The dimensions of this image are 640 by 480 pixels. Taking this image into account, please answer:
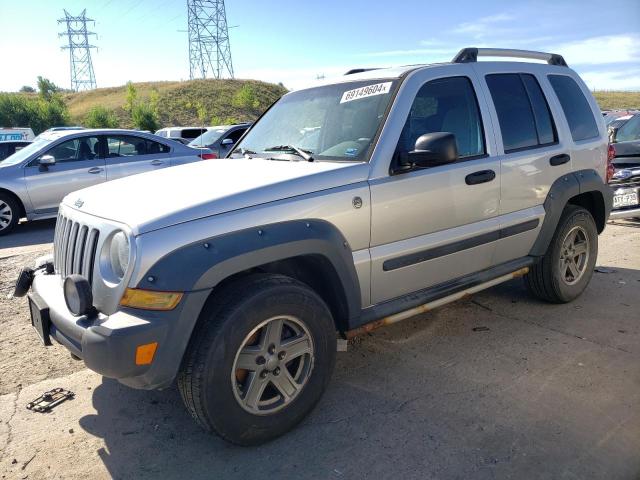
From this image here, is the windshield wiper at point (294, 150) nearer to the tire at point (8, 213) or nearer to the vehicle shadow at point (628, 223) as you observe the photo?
the vehicle shadow at point (628, 223)

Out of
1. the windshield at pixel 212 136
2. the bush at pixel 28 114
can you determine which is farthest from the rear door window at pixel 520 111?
the bush at pixel 28 114

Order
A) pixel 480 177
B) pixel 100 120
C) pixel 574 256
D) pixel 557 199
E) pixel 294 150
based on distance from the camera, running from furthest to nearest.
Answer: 1. pixel 100 120
2. pixel 574 256
3. pixel 557 199
4. pixel 480 177
5. pixel 294 150

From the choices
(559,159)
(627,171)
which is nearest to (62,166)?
(559,159)

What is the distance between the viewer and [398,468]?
8.50 ft

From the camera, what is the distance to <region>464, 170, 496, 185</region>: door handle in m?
3.57

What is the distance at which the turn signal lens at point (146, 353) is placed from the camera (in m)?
2.33

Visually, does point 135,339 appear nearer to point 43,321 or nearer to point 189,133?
point 43,321

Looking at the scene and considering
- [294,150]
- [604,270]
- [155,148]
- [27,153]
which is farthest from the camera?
[155,148]

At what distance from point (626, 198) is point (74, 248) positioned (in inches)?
285

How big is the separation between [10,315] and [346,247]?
3516mm

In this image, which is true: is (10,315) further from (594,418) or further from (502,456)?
(594,418)

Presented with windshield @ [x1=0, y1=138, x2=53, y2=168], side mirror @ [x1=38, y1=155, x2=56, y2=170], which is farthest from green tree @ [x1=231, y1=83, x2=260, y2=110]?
side mirror @ [x1=38, y1=155, x2=56, y2=170]

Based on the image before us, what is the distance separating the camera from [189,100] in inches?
2247

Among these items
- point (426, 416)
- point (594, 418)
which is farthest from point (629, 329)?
point (426, 416)
